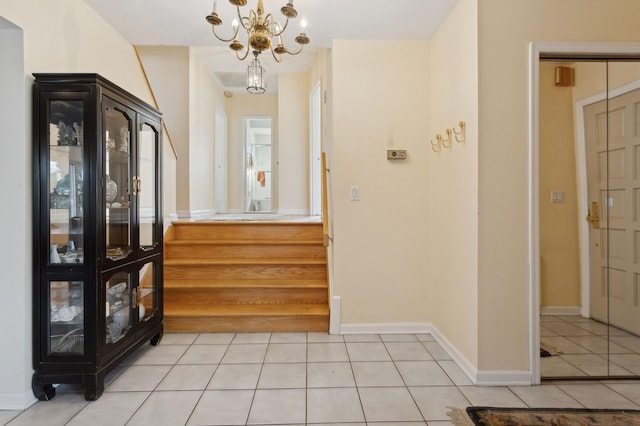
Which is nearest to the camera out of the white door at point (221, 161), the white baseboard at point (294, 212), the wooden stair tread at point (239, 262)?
the wooden stair tread at point (239, 262)

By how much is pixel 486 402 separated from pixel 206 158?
4846 millimetres

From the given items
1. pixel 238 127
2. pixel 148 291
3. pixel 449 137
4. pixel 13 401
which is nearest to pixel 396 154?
pixel 449 137

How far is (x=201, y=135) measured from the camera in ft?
16.8

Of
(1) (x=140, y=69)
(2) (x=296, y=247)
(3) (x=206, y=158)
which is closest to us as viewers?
(1) (x=140, y=69)

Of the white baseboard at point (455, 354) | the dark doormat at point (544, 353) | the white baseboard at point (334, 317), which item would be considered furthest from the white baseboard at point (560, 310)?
the white baseboard at point (334, 317)

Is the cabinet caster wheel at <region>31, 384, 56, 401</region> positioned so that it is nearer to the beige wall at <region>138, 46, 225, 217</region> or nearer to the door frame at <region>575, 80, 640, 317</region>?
the beige wall at <region>138, 46, 225, 217</region>

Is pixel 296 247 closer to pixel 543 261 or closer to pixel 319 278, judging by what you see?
pixel 319 278

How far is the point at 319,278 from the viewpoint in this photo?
3.35 meters

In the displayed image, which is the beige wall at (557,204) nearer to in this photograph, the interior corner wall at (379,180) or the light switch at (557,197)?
the light switch at (557,197)

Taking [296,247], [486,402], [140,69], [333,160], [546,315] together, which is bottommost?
[486,402]

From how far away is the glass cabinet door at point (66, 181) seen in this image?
1947 mm

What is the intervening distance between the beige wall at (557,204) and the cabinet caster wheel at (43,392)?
3.02 meters

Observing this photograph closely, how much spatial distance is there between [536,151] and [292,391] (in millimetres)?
2103

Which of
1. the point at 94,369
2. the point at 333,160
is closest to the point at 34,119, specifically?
the point at 94,369
